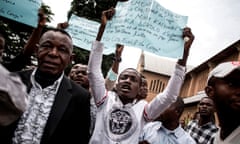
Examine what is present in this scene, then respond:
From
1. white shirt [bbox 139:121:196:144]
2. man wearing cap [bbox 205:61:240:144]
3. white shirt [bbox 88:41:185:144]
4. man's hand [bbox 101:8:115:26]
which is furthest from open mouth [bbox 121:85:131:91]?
man wearing cap [bbox 205:61:240:144]

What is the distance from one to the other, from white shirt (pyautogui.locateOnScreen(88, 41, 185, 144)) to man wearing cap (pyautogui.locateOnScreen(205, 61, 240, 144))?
1486 mm

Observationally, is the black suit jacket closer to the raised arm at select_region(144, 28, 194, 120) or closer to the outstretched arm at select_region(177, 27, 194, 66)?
the raised arm at select_region(144, 28, 194, 120)

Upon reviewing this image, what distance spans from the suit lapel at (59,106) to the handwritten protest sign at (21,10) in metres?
1.88

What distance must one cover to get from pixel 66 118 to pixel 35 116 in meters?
0.23

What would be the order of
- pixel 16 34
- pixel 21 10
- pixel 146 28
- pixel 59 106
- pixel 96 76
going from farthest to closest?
1. pixel 16 34
2. pixel 146 28
3. pixel 21 10
4. pixel 96 76
5. pixel 59 106

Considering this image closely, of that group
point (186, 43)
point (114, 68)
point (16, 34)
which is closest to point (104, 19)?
point (186, 43)

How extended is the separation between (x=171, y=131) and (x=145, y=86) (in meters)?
1.38

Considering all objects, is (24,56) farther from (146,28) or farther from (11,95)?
(11,95)

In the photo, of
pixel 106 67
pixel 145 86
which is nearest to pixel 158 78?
pixel 106 67

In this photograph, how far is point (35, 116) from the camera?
2.75 meters

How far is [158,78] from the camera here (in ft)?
181

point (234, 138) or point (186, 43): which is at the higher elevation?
point (186, 43)

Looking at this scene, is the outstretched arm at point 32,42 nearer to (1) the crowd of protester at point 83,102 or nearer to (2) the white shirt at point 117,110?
A: (1) the crowd of protester at point 83,102

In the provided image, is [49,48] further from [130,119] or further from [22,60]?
[130,119]
